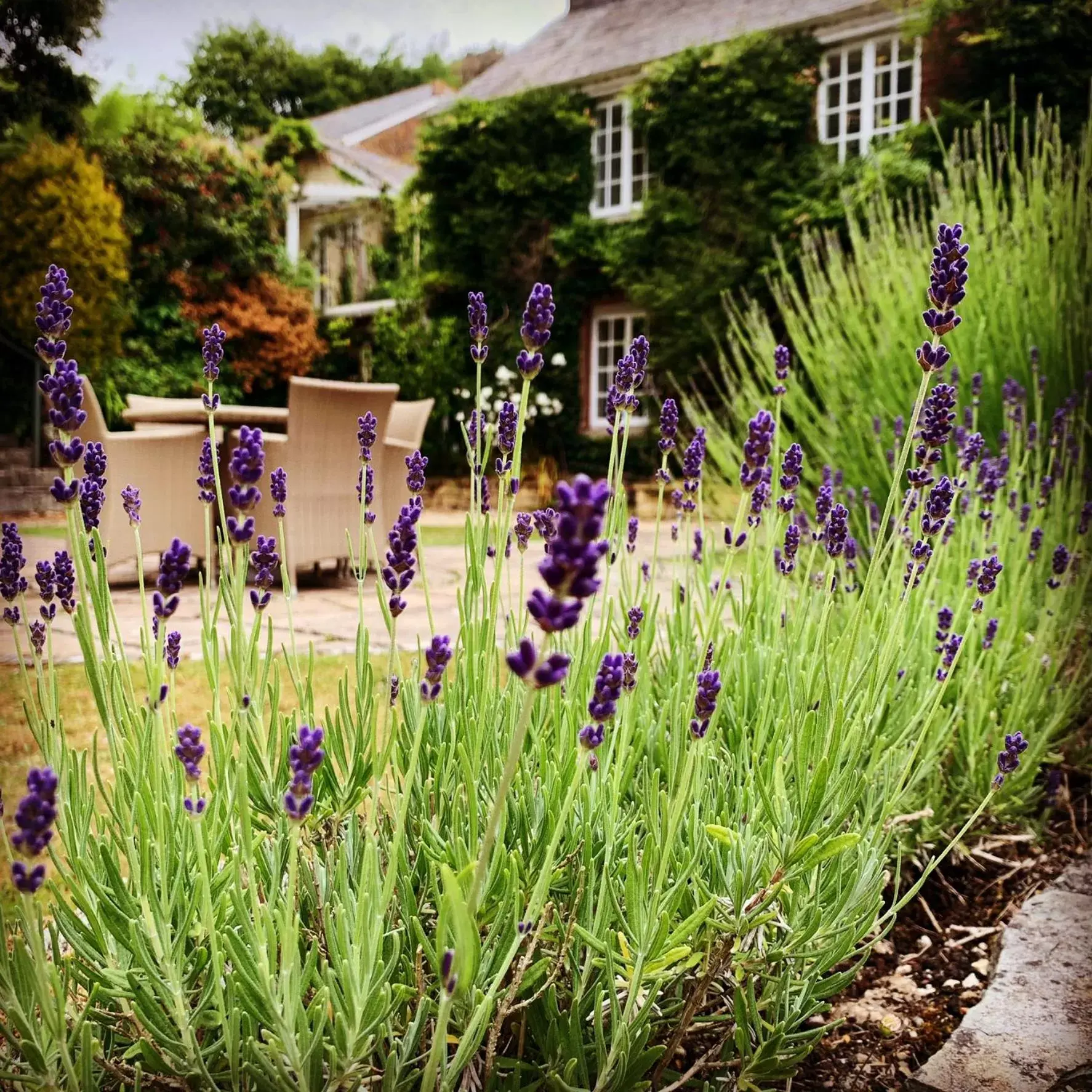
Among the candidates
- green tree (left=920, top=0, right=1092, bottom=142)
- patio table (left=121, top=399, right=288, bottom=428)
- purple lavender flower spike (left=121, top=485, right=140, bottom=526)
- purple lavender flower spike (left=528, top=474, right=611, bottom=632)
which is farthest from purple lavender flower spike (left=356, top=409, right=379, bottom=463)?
green tree (left=920, top=0, right=1092, bottom=142)

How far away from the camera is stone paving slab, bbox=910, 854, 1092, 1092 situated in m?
1.12

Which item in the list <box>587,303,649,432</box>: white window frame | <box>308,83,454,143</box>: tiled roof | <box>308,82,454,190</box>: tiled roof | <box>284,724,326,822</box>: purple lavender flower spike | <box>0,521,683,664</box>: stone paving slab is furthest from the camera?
<box>308,83,454,143</box>: tiled roof

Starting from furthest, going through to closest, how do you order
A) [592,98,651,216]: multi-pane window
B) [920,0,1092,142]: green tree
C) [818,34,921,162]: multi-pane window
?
[592,98,651,216]: multi-pane window → [818,34,921,162]: multi-pane window → [920,0,1092,142]: green tree

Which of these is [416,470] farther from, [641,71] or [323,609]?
[641,71]

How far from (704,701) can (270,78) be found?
13684 millimetres

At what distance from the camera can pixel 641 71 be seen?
37.5 feet

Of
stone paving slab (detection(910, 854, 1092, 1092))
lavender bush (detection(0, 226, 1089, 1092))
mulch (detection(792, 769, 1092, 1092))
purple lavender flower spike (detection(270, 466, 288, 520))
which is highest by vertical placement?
purple lavender flower spike (detection(270, 466, 288, 520))

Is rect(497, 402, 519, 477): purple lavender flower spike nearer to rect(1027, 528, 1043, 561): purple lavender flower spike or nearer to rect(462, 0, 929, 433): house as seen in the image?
rect(1027, 528, 1043, 561): purple lavender flower spike

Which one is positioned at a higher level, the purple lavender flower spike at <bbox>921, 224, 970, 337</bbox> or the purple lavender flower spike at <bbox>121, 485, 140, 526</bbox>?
the purple lavender flower spike at <bbox>921, 224, 970, 337</bbox>

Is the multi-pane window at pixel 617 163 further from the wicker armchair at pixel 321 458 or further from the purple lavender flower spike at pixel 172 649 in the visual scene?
the purple lavender flower spike at pixel 172 649

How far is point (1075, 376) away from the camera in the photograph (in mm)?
3264

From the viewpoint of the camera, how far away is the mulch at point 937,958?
127 centimetres

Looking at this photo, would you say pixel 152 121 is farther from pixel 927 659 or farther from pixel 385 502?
pixel 927 659

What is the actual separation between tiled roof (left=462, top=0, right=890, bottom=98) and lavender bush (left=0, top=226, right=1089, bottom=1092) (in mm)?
10680
